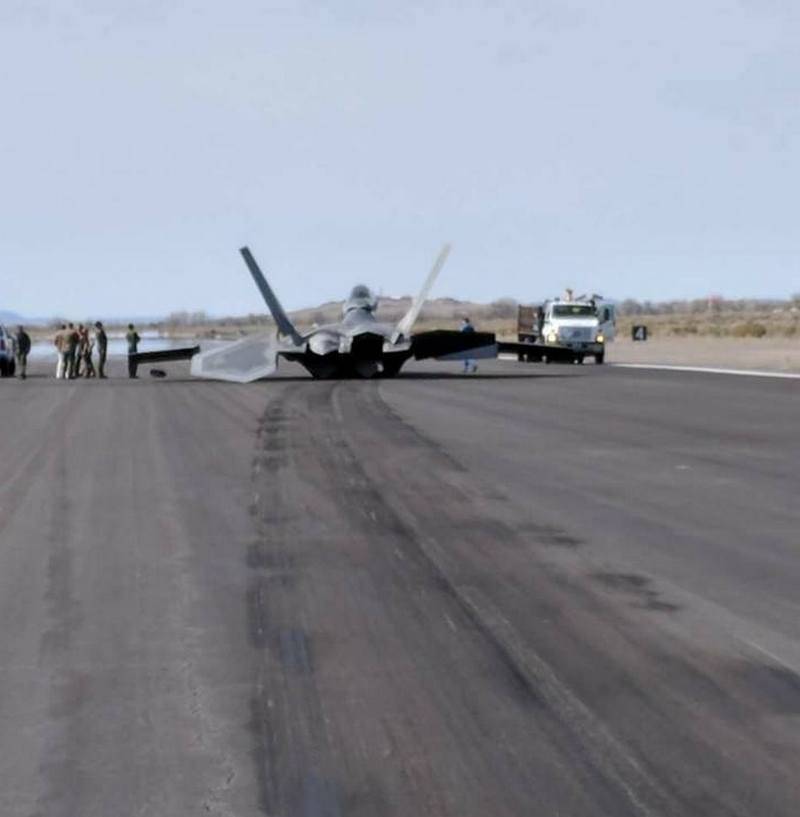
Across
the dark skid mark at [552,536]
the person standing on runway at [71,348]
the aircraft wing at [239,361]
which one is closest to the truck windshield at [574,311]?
the aircraft wing at [239,361]

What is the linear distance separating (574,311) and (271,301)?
18.7 meters

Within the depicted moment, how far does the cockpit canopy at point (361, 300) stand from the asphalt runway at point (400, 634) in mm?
27533

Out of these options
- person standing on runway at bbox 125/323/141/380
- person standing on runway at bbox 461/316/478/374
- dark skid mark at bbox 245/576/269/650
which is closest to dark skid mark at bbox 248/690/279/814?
dark skid mark at bbox 245/576/269/650

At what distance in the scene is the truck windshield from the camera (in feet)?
208

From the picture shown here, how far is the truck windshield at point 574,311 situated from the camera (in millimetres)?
63344

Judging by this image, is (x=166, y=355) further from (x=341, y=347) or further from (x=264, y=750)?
(x=264, y=750)

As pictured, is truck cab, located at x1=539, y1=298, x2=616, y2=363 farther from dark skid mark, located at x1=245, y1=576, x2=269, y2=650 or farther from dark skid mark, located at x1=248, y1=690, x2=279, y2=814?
dark skid mark, located at x1=248, y1=690, x2=279, y2=814

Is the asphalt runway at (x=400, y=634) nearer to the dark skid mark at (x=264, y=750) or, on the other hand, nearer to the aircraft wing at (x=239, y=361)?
the dark skid mark at (x=264, y=750)

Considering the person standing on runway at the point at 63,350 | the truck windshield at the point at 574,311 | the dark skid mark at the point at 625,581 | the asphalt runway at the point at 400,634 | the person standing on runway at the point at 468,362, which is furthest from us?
the truck windshield at the point at 574,311

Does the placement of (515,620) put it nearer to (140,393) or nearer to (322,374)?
(140,393)

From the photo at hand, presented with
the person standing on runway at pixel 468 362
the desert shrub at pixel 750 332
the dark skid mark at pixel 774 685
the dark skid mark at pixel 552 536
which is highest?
the dark skid mark at pixel 774 685

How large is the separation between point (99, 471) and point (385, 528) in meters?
6.31

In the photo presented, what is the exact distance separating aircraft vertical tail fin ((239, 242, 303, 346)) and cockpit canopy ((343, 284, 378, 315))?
2167mm

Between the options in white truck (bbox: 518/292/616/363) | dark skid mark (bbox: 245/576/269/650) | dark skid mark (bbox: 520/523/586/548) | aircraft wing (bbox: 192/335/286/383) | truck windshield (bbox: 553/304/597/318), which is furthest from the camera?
truck windshield (bbox: 553/304/597/318)
